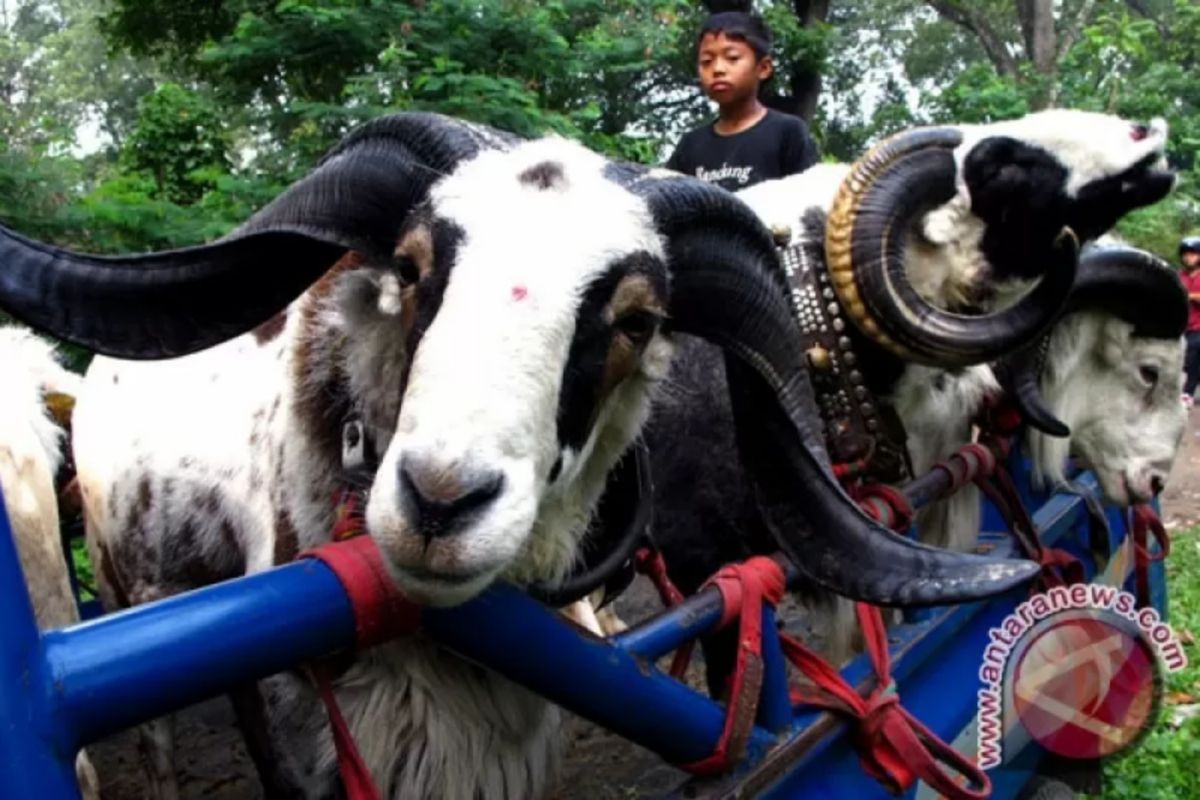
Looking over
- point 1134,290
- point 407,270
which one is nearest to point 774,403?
point 407,270

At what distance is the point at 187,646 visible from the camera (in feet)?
3.69

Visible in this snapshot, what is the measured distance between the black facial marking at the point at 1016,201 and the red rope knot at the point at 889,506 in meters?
1.14

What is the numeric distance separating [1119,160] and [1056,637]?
1.44 metres

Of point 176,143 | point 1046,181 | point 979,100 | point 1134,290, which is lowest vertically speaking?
point 979,100

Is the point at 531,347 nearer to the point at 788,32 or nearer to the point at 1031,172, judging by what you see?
the point at 1031,172

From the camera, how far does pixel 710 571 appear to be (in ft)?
10.6

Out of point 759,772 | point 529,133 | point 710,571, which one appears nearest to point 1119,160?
point 710,571

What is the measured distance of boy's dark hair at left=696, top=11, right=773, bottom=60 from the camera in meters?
4.54

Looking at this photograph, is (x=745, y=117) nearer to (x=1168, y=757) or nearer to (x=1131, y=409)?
(x=1131, y=409)

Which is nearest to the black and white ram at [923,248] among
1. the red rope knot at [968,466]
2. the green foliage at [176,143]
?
the red rope knot at [968,466]

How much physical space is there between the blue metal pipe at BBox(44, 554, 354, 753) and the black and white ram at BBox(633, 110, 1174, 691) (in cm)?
197

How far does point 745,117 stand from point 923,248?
153 centimetres

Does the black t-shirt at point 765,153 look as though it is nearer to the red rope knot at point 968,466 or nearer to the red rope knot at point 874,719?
the red rope knot at point 968,466

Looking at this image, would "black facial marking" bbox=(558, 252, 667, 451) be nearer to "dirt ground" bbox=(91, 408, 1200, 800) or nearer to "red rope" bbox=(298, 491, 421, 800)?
"red rope" bbox=(298, 491, 421, 800)
